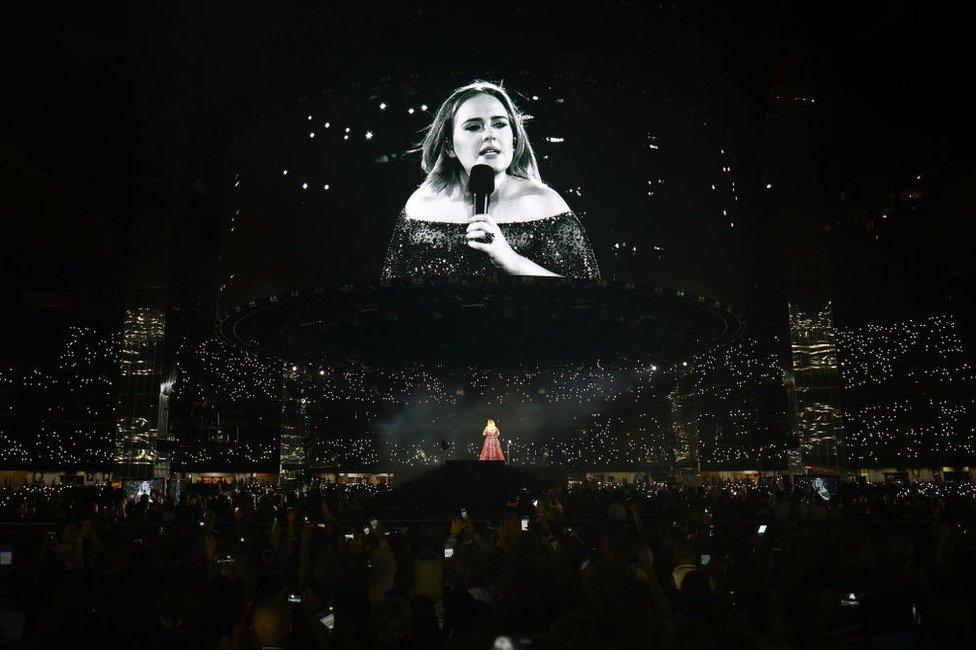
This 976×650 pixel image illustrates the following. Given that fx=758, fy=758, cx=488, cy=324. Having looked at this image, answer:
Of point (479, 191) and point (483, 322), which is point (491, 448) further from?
point (479, 191)

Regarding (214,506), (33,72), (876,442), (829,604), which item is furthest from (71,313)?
(876,442)

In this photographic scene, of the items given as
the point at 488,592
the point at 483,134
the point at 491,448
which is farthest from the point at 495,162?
the point at 491,448

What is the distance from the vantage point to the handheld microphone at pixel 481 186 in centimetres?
1514

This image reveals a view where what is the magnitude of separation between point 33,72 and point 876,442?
41.4m

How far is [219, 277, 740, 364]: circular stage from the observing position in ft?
47.7

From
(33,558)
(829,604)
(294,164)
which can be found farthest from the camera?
(294,164)

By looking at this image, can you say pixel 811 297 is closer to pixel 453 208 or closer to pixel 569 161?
pixel 569 161

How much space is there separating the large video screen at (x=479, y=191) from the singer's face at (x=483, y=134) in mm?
35

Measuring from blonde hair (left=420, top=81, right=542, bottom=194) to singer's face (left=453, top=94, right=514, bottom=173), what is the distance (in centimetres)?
11

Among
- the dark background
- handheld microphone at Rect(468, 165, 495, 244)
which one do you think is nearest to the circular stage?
the dark background

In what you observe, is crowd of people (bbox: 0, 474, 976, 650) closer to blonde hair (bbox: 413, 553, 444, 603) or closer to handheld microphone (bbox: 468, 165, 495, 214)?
blonde hair (bbox: 413, 553, 444, 603)

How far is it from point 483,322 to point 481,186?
4.24 metres

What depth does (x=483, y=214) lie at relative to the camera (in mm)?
15016

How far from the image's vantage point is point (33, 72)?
61.2 ft
